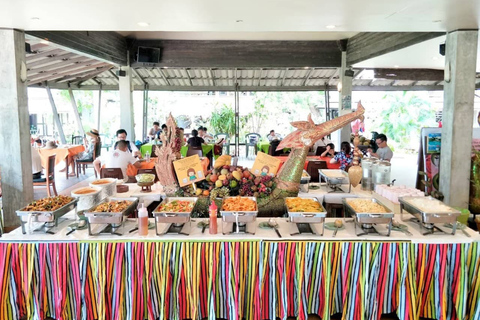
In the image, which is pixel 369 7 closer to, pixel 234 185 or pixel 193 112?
pixel 234 185

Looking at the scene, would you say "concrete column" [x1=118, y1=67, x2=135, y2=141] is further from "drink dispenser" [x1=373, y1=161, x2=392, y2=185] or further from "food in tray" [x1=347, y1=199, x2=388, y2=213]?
"food in tray" [x1=347, y1=199, x2=388, y2=213]

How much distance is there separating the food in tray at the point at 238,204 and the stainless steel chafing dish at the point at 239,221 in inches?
2.5

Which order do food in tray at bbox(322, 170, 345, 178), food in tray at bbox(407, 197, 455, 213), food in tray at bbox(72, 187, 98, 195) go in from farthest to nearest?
food in tray at bbox(322, 170, 345, 178)
food in tray at bbox(72, 187, 98, 195)
food in tray at bbox(407, 197, 455, 213)

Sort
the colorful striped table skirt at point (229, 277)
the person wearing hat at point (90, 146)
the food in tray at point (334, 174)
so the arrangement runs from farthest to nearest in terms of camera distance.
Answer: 1. the person wearing hat at point (90, 146)
2. the food in tray at point (334, 174)
3. the colorful striped table skirt at point (229, 277)

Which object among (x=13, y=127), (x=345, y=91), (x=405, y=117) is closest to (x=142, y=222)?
(x=13, y=127)

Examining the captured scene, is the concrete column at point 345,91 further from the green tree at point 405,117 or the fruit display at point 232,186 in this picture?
the green tree at point 405,117

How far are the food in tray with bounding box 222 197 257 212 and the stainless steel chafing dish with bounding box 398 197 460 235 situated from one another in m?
1.13

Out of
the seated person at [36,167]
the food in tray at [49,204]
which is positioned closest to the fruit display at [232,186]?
the food in tray at [49,204]

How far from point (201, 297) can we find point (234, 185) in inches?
38.1

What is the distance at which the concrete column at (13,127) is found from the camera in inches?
179

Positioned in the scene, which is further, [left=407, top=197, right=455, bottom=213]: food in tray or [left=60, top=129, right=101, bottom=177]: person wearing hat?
[left=60, top=129, right=101, bottom=177]: person wearing hat

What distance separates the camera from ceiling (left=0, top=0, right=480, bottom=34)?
11.9 ft

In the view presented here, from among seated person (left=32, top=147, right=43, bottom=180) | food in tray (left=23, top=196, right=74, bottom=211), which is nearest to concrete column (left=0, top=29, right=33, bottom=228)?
seated person (left=32, top=147, right=43, bottom=180)

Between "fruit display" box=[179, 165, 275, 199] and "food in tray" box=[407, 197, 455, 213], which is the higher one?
"fruit display" box=[179, 165, 275, 199]
